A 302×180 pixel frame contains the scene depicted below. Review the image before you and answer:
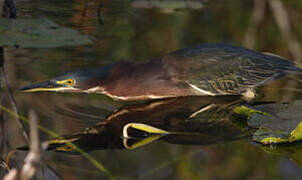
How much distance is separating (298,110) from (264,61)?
3.42ft

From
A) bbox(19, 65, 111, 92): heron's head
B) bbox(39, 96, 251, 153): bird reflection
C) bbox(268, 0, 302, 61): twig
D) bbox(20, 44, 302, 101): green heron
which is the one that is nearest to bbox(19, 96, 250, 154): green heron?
bbox(39, 96, 251, 153): bird reflection

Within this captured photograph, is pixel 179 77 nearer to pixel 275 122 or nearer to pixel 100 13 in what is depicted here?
pixel 275 122

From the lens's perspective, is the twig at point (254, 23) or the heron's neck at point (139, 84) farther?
the twig at point (254, 23)

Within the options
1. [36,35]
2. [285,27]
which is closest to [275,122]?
[36,35]

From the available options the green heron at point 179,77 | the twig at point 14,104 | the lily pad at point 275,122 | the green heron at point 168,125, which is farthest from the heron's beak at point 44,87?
the lily pad at point 275,122

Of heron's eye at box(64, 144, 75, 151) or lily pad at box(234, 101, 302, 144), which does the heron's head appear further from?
lily pad at box(234, 101, 302, 144)

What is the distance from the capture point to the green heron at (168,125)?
134 inches

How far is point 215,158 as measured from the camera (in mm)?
→ 3223

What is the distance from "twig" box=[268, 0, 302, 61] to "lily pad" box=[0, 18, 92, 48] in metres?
2.31

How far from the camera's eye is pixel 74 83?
421 cm

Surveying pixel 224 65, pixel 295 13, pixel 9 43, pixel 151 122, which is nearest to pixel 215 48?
pixel 224 65

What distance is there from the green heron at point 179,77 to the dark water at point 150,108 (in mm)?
92

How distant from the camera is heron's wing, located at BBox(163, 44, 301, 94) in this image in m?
4.39

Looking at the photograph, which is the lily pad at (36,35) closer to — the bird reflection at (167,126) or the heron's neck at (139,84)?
the heron's neck at (139,84)
